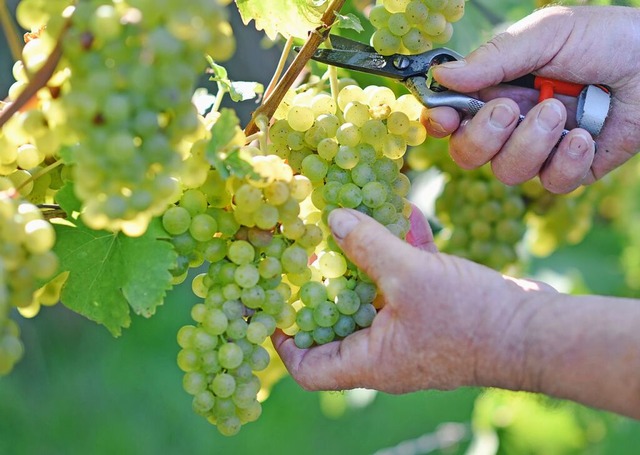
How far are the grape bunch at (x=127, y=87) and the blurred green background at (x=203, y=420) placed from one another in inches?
50.1

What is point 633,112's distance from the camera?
4.18 ft

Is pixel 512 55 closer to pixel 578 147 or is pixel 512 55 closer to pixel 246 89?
pixel 578 147

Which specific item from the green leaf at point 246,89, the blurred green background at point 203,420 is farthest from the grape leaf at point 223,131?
the blurred green background at point 203,420

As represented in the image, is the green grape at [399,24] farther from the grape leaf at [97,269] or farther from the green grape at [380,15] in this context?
→ the grape leaf at [97,269]

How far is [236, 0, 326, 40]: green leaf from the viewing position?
986 mm

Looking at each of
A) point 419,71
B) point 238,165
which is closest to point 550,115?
point 419,71

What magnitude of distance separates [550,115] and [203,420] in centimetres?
156

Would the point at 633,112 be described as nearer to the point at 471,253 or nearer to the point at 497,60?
the point at 497,60

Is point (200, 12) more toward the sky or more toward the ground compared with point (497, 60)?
more toward the sky

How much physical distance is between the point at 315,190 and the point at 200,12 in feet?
1.32

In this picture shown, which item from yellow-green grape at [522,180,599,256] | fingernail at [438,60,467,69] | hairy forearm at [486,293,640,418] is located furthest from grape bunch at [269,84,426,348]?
yellow-green grape at [522,180,599,256]

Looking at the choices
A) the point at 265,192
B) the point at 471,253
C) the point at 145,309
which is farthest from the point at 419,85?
the point at 471,253

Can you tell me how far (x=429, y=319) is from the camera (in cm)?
88

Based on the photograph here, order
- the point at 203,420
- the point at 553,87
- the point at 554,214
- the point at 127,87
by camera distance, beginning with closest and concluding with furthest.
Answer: the point at 127,87
the point at 553,87
the point at 554,214
the point at 203,420
